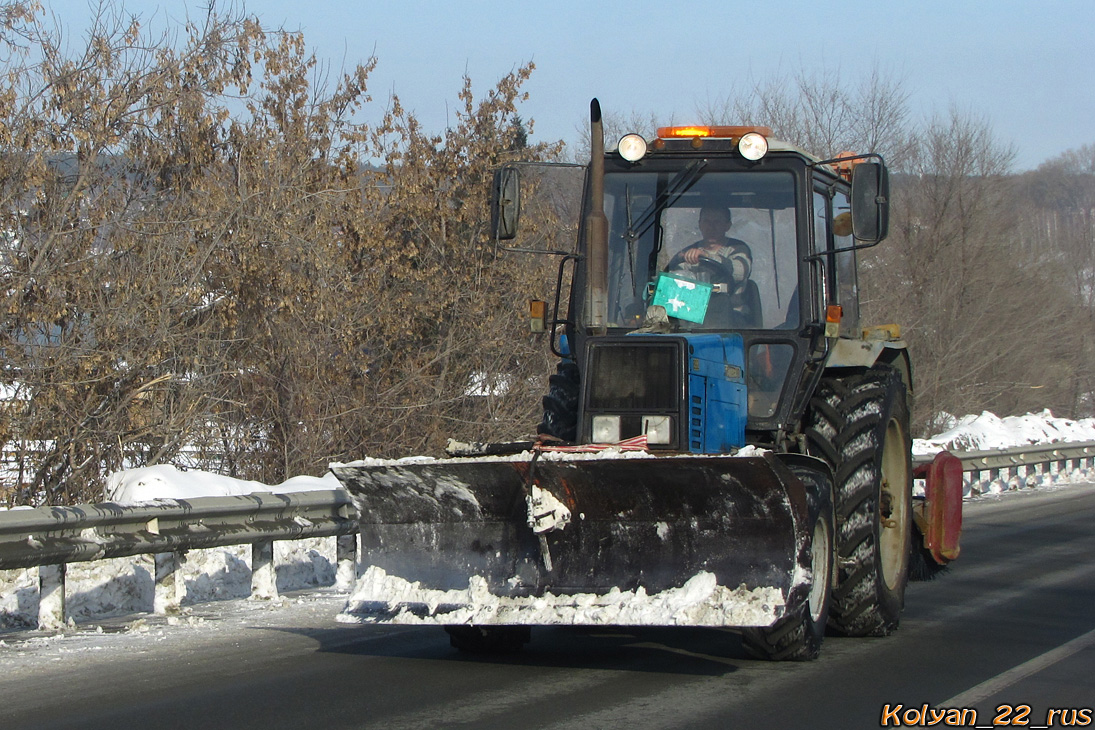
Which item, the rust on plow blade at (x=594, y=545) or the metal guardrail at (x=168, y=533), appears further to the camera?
the metal guardrail at (x=168, y=533)

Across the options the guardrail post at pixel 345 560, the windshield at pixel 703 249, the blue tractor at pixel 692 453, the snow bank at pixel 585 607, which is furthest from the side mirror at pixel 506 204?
the guardrail post at pixel 345 560

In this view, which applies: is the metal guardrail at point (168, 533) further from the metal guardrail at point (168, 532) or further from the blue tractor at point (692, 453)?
the blue tractor at point (692, 453)

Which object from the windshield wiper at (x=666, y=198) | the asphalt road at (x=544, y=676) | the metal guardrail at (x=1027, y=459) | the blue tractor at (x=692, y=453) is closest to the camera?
the asphalt road at (x=544, y=676)

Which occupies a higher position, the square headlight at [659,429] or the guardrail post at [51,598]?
the square headlight at [659,429]

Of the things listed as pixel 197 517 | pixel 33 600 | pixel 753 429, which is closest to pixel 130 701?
pixel 197 517

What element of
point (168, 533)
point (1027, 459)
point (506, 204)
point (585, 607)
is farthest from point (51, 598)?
point (1027, 459)

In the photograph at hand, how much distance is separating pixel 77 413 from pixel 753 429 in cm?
650

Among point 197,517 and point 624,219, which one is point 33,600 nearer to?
point 197,517

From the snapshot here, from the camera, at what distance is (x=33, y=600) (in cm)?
780

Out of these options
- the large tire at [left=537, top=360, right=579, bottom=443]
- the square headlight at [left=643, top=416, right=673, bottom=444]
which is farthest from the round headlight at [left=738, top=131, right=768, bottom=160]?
the square headlight at [left=643, top=416, right=673, bottom=444]

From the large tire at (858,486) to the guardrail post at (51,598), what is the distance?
14.2 feet

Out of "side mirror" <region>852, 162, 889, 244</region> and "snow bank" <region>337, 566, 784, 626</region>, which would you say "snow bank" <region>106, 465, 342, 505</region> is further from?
"side mirror" <region>852, 162, 889, 244</region>

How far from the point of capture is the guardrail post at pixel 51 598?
7.04 m

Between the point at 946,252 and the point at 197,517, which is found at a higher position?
the point at 946,252
